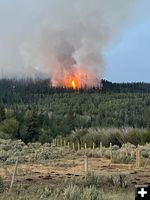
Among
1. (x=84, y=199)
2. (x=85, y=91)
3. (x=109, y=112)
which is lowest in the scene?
(x=84, y=199)

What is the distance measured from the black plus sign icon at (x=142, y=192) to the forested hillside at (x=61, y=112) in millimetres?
59154

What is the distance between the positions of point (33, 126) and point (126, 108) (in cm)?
4424

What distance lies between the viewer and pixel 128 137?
47.8 meters

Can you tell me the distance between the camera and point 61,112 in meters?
111

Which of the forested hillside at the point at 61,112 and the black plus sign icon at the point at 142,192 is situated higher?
the forested hillside at the point at 61,112

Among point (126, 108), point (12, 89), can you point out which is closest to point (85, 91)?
point (12, 89)

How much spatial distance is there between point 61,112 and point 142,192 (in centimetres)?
10586

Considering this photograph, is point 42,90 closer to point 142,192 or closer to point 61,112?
point 61,112

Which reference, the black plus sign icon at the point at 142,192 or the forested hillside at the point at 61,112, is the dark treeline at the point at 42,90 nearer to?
the forested hillside at the point at 61,112

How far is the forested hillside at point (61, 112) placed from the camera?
70375mm

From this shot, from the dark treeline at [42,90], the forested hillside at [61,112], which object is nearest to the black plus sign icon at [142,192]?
the forested hillside at [61,112]

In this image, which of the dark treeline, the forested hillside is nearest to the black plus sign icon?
the forested hillside

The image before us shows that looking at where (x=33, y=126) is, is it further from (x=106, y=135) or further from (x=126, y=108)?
(x=126, y=108)

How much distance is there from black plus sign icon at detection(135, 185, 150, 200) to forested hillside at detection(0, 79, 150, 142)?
5915 centimetres
